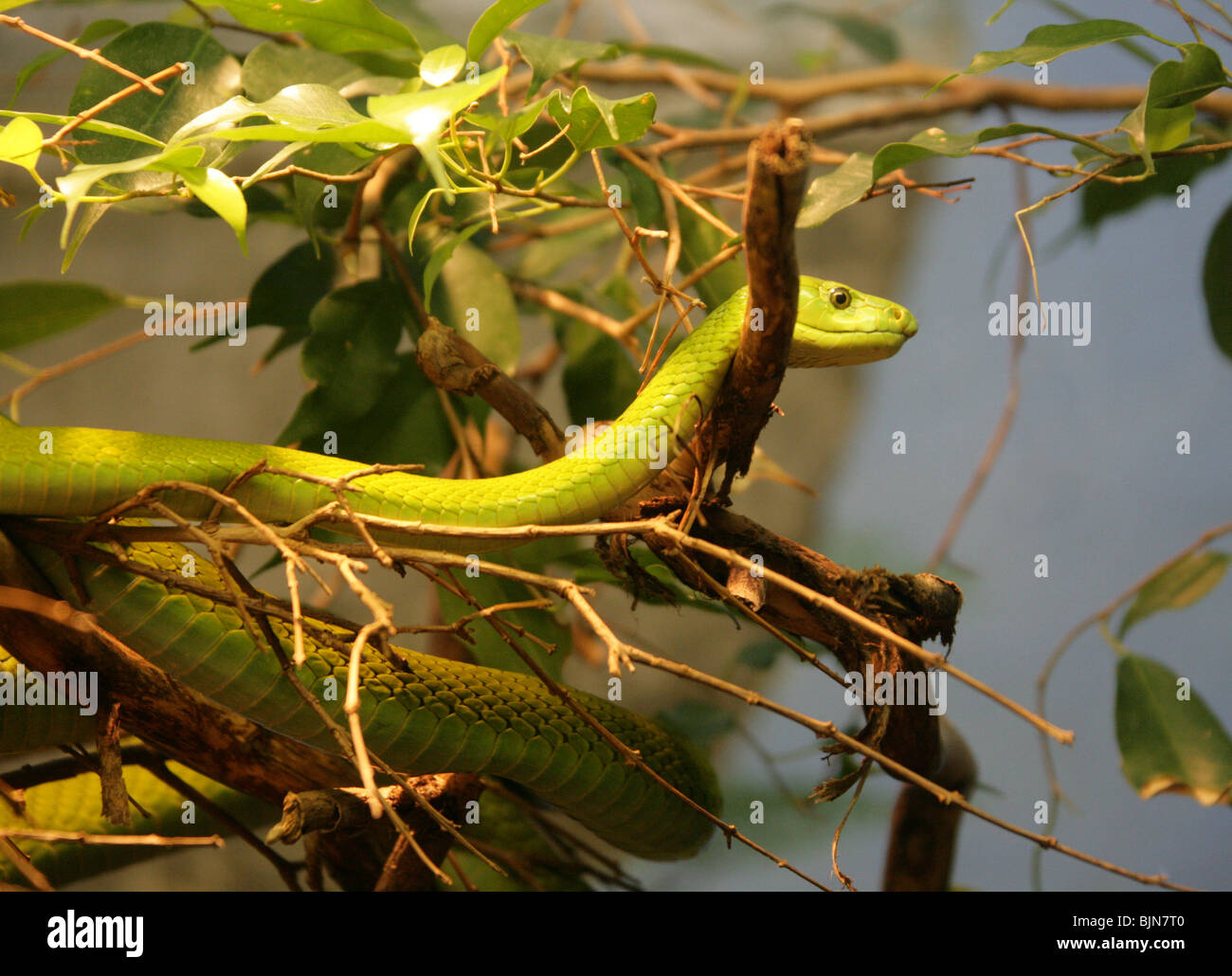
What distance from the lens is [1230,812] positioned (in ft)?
10.0

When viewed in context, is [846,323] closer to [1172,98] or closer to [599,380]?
[1172,98]

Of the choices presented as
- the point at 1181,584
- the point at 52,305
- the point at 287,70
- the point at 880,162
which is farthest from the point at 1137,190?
the point at 52,305

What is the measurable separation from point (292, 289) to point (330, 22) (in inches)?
32.1

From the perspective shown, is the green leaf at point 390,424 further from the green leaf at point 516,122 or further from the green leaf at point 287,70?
the green leaf at point 516,122

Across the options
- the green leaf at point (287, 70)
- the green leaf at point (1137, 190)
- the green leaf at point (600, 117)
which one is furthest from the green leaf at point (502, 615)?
the green leaf at point (1137, 190)

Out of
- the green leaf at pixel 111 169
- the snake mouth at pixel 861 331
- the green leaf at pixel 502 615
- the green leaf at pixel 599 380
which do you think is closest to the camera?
the green leaf at pixel 111 169

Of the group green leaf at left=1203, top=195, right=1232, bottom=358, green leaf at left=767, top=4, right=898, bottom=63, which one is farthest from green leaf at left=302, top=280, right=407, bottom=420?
green leaf at left=1203, top=195, right=1232, bottom=358

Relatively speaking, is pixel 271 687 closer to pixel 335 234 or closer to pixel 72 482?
pixel 72 482

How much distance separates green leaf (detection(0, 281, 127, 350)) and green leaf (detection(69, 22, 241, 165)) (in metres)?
0.63

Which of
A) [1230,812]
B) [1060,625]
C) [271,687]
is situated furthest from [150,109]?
[1230,812]

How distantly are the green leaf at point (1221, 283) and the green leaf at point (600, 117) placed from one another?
176cm

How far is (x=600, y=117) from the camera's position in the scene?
1241 millimetres

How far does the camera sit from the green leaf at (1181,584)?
2.37 m
